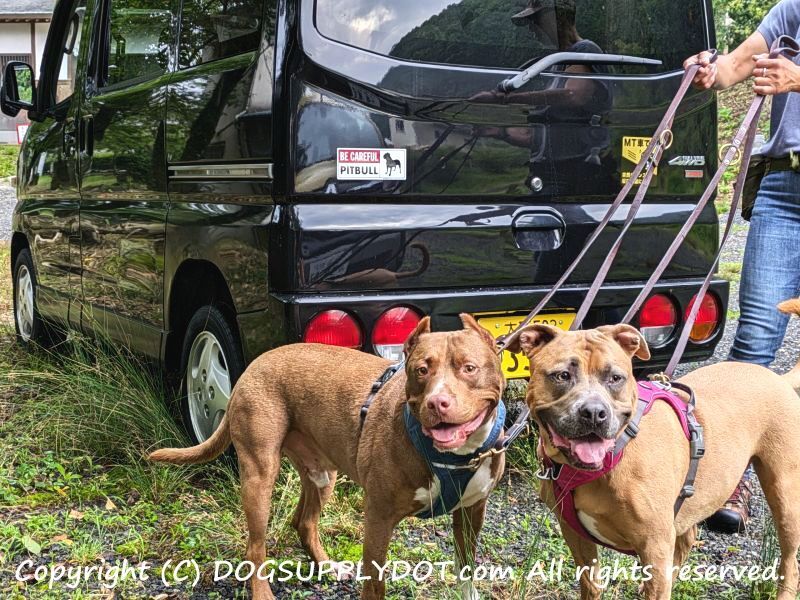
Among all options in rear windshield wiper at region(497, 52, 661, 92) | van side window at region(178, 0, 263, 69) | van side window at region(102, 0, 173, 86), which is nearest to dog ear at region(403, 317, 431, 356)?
rear windshield wiper at region(497, 52, 661, 92)

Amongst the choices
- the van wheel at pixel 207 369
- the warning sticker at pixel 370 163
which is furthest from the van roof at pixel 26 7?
the warning sticker at pixel 370 163

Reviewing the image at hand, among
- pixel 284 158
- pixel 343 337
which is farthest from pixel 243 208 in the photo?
pixel 343 337

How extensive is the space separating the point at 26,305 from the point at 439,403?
5.60 metres

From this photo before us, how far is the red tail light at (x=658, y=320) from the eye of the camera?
448 centimetres

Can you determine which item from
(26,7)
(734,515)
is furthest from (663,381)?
(26,7)

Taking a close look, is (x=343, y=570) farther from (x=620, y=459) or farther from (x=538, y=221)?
(x=538, y=221)

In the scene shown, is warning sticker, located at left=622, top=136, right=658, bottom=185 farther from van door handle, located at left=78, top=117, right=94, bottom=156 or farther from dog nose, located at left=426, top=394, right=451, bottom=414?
van door handle, located at left=78, top=117, right=94, bottom=156

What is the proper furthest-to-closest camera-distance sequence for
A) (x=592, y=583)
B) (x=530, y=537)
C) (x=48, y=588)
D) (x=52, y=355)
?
(x=52, y=355) < (x=530, y=537) < (x=48, y=588) < (x=592, y=583)

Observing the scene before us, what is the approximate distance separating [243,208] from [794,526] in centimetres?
255

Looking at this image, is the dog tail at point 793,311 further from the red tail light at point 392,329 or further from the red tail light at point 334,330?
the red tail light at point 334,330

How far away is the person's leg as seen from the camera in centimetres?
413

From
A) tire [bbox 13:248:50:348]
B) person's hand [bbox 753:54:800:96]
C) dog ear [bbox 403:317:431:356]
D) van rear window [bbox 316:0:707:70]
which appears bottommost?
tire [bbox 13:248:50:348]

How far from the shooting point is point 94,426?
4.84 m

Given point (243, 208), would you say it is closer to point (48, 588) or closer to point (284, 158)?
point (284, 158)
